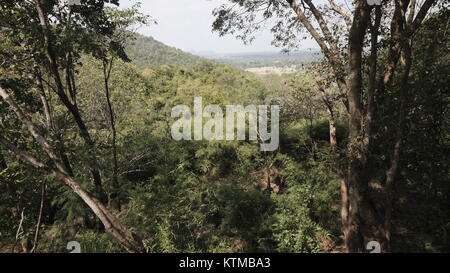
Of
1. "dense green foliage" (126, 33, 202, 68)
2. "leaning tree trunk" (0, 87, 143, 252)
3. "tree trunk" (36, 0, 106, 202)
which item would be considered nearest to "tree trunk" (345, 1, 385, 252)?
"leaning tree trunk" (0, 87, 143, 252)

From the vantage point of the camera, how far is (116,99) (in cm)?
1477

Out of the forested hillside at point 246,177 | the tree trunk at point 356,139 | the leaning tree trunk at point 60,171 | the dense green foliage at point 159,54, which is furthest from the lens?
the dense green foliage at point 159,54

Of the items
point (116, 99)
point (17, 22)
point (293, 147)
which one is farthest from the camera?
point (116, 99)

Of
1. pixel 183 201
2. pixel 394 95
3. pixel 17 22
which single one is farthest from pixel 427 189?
pixel 17 22

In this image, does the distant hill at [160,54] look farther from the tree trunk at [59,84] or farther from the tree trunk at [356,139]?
the tree trunk at [356,139]

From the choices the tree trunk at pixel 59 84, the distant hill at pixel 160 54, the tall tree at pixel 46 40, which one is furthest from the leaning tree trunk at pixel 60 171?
the distant hill at pixel 160 54

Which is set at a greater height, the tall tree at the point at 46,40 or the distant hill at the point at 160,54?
the distant hill at the point at 160,54

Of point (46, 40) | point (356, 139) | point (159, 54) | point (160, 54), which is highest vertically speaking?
point (160, 54)

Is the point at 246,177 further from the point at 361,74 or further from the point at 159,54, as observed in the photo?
the point at 159,54

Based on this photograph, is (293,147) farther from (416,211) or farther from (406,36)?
(406,36)

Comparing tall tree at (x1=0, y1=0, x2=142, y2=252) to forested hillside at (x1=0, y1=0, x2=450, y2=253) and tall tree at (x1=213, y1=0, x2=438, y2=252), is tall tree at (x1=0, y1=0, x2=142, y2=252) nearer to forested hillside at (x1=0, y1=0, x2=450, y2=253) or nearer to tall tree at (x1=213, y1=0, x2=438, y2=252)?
forested hillside at (x1=0, y1=0, x2=450, y2=253)

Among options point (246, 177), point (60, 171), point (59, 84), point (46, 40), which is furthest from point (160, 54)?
point (60, 171)

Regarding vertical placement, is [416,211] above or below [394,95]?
below
